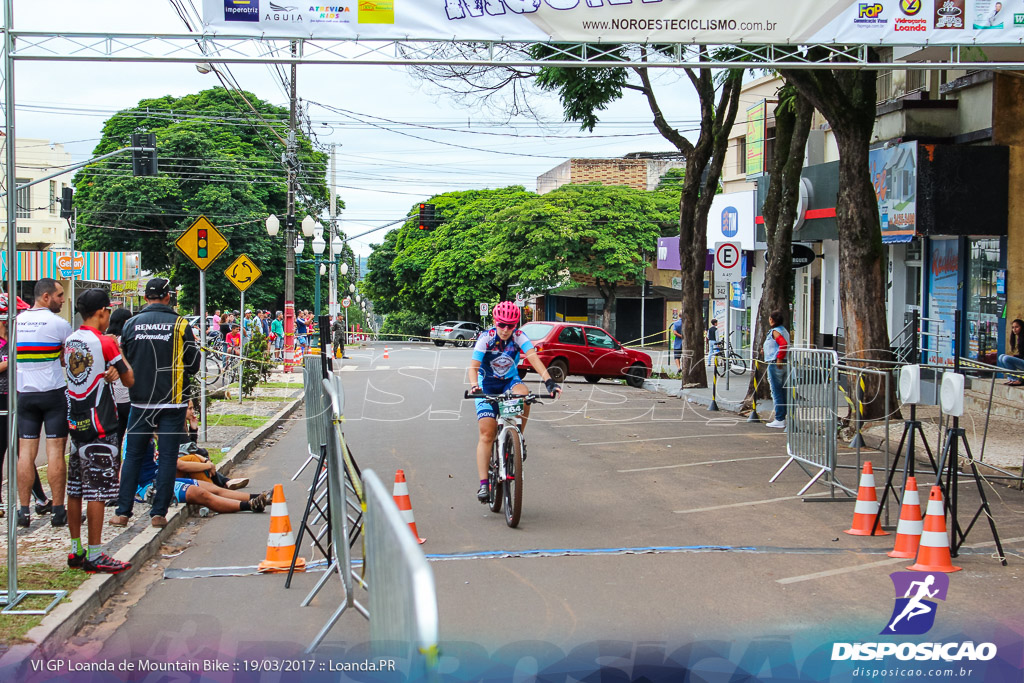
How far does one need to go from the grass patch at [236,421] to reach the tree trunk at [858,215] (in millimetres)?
9128

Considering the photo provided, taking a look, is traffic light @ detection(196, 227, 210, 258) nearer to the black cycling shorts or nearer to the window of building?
the window of building

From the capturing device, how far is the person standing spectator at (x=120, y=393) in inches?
346

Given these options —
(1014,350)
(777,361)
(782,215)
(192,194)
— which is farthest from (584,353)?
(192,194)

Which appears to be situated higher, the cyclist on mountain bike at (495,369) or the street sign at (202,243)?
the street sign at (202,243)

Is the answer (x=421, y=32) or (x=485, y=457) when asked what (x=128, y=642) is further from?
(x=421, y=32)

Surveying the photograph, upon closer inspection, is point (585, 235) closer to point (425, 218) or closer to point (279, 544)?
point (425, 218)

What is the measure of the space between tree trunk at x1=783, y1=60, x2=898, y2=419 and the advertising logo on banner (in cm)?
441

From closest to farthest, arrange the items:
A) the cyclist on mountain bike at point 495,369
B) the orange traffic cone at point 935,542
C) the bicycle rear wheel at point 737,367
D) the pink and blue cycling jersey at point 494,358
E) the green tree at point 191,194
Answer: the orange traffic cone at point 935,542 < the cyclist on mountain bike at point 495,369 < the pink and blue cycling jersey at point 494,358 < the bicycle rear wheel at point 737,367 < the green tree at point 191,194

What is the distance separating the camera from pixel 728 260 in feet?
64.1

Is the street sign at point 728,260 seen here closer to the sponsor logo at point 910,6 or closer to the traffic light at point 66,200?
the sponsor logo at point 910,6

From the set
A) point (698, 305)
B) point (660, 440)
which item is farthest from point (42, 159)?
point (660, 440)

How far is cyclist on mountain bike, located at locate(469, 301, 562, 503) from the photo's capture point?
9109 millimetres

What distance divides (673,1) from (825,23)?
5.00 feet

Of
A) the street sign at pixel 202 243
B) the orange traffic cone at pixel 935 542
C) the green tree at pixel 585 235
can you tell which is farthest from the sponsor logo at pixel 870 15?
the green tree at pixel 585 235
